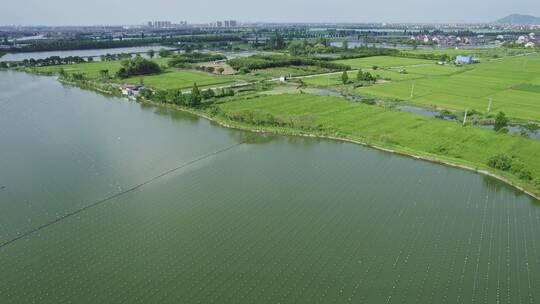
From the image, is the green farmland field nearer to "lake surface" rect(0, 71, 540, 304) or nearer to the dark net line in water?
"lake surface" rect(0, 71, 540, 304)

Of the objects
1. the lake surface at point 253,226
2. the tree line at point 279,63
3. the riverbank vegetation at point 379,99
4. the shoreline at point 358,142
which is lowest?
the lake surface at point 253,226

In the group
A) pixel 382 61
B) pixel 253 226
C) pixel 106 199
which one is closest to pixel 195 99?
→ pixel 106 199

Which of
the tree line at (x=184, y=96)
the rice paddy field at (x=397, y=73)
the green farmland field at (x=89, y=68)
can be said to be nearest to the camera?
the tree line at (x=184, y=96)

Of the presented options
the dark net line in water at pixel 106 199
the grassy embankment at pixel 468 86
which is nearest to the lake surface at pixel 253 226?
the dark net line in water at pixel 106 199

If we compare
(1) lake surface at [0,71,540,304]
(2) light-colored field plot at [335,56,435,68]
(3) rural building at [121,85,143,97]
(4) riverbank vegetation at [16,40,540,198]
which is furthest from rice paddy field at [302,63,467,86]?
(1) lake surface at [0,71,540,304]

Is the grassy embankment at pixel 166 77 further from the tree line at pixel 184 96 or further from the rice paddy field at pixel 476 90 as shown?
the rice paddy field at pixel 476 90

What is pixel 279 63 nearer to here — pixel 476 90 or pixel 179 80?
pixel 179 80
